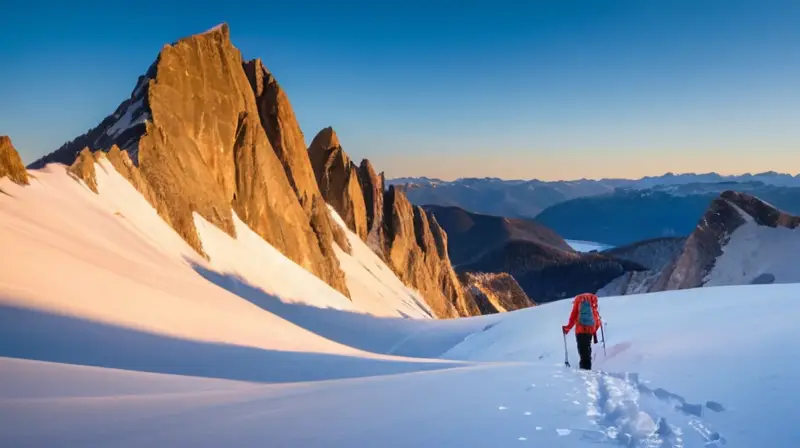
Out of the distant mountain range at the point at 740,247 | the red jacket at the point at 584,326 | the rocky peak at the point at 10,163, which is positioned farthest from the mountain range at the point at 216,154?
the distant mountain range at the point at 740,247

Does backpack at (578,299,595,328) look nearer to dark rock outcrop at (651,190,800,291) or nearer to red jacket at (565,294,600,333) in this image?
red jacket at (565,294,600,333)

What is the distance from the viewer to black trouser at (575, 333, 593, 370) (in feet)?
32.2

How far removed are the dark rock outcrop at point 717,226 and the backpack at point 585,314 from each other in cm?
4711

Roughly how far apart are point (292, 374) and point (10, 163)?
13376 millimetres

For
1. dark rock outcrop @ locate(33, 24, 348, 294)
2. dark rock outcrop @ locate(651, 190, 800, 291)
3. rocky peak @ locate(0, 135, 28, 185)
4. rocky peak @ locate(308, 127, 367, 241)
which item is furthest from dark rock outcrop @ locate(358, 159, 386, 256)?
rocky peak @ locate(0, 135, 28, 185)

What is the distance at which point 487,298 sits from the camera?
3243 inches

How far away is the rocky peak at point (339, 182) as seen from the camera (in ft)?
200

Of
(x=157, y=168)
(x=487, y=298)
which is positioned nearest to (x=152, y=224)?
(x=157, y=168)

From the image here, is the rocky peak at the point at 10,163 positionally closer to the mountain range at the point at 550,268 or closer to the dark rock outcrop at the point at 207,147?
the dark rock outcrop at the point at 207,147

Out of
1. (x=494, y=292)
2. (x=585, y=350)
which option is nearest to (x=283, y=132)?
(x=585, y=350)

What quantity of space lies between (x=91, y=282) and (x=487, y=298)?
2973 inches

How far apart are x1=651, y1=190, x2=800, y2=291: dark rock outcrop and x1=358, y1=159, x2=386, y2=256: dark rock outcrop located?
3450 centimetres

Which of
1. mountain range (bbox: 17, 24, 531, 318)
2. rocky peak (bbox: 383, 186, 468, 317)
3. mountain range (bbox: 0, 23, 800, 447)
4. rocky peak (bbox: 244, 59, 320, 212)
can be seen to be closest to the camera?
mountain range (bbox: 0, 23, 800, 447)

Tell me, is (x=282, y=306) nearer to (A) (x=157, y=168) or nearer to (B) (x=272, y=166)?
(A) (x=157, y=168)
